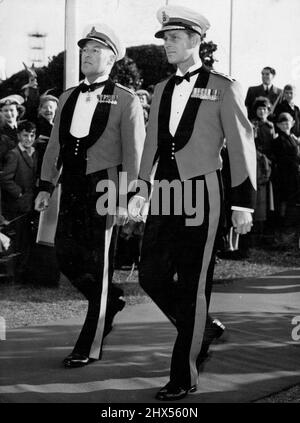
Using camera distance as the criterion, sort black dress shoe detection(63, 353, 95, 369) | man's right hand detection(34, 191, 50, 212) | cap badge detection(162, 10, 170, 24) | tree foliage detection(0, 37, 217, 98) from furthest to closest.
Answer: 1. tree foliage detection(0, 37, 217, 98)
2. man's right hand detection(34, 191, 50, 212)
3. black dress shoe detection(63, 353, 95, 369)
4. cap badge detection(162, 10, 170, 24)

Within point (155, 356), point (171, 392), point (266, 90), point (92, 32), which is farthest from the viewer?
point (266, 90)

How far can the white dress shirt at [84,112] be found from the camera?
12.0ft

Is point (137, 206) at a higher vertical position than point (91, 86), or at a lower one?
lower

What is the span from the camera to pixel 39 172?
500 cm

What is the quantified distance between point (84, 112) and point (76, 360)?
1.22m

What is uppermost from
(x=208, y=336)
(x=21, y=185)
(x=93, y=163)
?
(x=93, y=163)

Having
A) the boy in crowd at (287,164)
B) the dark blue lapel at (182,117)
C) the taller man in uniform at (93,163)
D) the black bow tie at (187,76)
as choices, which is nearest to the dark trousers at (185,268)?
the dark blue lapel at (182,117)

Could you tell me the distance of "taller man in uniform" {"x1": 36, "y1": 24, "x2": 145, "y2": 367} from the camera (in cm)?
365

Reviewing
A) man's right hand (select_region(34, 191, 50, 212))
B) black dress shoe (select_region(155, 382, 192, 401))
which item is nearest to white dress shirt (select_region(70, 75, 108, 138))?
man's right hand (select_region(34, 191, 50, 212))

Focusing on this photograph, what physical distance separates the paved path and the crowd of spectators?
456mm

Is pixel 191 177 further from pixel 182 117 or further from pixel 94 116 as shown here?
pixel 94 116

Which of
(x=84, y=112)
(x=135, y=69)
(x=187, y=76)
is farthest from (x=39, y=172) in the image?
(x=187, y=76)

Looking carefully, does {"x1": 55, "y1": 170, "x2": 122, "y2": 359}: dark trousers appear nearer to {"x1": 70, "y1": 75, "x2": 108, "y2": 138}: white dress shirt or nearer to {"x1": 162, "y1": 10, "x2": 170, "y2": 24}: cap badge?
{"x1": 70, "y1": 75, "x2": 108, "y2": 138}: white dress shirt
